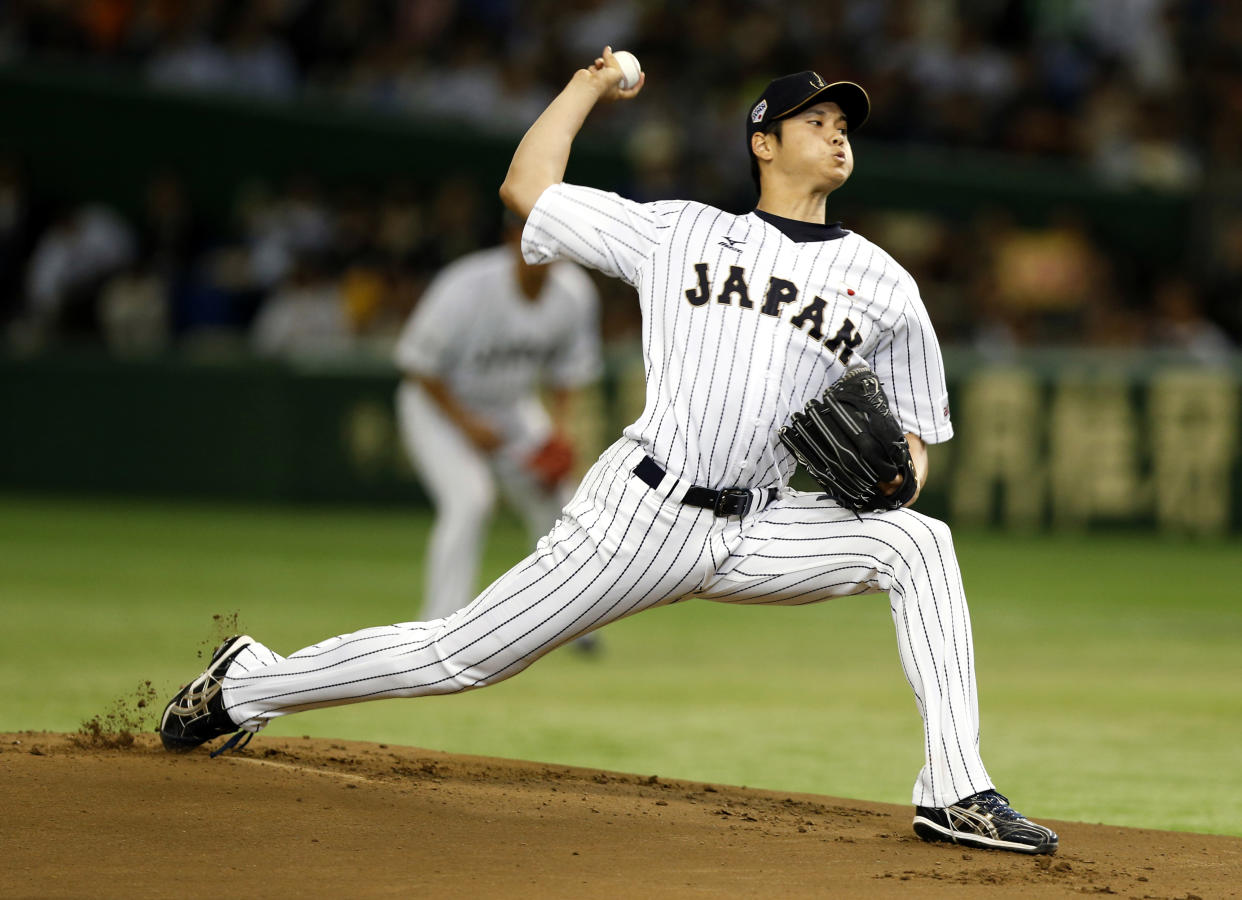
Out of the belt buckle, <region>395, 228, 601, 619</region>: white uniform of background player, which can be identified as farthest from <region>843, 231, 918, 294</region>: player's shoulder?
<region>395, 228, 601, 619</region>: white uniform of background player

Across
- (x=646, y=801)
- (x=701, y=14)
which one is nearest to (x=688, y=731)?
(x=646, y=801)

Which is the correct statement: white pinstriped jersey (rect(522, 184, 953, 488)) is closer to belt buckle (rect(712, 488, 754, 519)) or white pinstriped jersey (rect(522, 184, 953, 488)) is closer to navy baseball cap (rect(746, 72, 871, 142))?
belt buckle (rect(712, 488, 754, 519))

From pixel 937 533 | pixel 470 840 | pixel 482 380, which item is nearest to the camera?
pixel 470 840

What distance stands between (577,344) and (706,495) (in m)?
4.34

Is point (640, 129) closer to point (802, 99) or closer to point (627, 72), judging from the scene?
point (627, 72)

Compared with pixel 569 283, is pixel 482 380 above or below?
below

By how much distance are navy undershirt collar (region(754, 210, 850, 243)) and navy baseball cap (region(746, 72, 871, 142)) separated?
243 millimetres

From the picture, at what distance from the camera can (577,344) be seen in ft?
28.4

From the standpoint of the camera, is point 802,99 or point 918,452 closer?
point 802,99

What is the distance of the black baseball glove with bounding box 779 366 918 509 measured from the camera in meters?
4.28

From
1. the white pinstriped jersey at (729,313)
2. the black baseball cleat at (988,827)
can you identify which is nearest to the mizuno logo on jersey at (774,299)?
the white pinstriped jersey at (729,313)

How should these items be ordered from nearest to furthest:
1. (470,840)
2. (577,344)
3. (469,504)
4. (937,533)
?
1. (470,840)
2. (937,533)
3. (469,504)
4. (577,344)

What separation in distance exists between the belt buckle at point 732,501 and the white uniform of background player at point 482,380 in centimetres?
355

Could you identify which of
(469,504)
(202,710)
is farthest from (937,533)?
(469,504)
